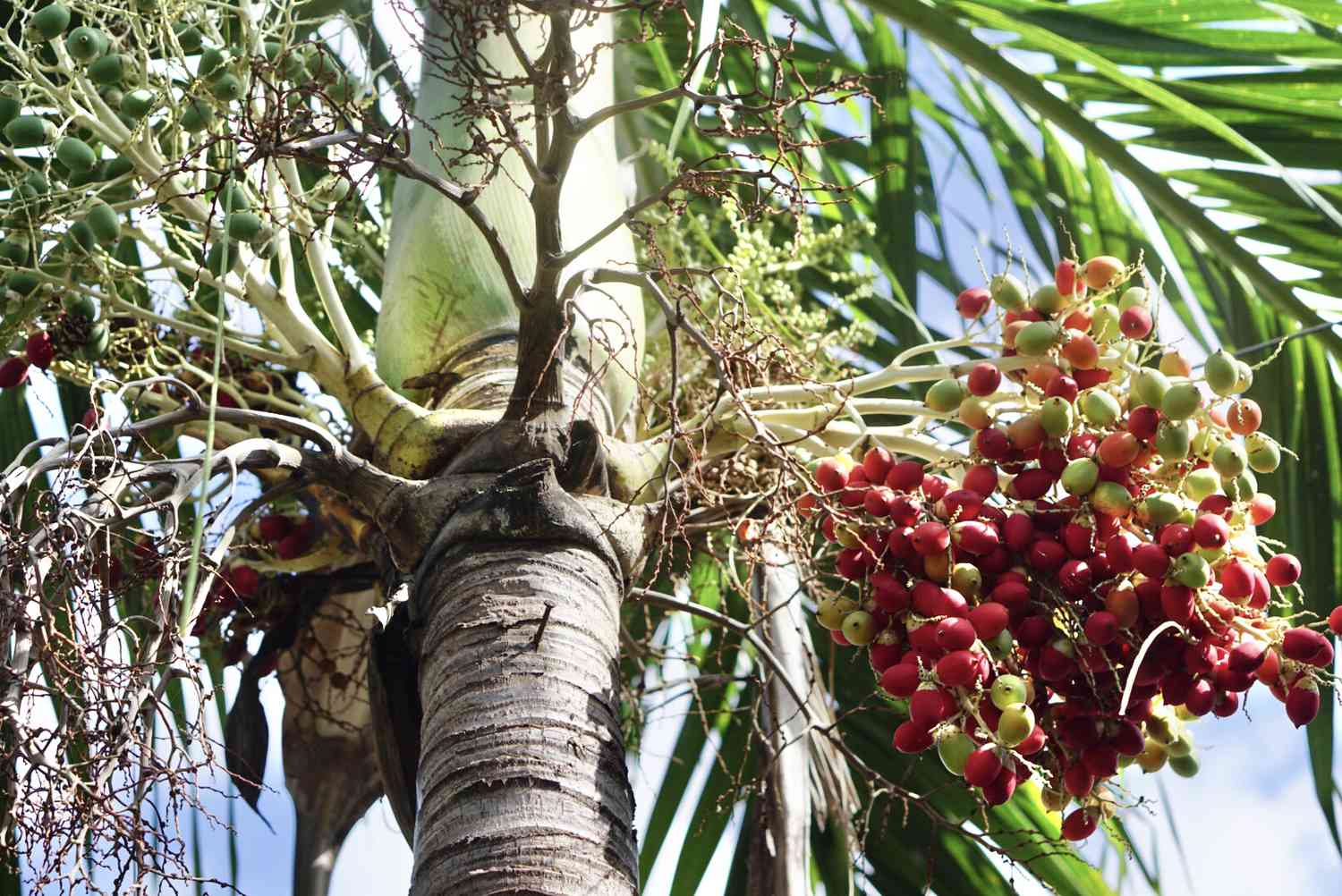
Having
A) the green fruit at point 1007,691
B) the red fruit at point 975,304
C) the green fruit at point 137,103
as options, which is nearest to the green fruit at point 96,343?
the green fruit at point 137,103

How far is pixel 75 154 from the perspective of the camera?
58.7 inches

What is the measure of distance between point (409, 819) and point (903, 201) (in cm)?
128

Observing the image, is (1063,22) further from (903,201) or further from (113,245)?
(113,245)

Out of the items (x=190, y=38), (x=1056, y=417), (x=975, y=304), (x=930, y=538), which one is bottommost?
(x=930, y=538)

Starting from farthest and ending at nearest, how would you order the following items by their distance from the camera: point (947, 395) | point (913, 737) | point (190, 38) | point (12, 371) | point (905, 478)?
1. point (12, 371)
2. point (190, 38)
3. point (947, 395)
4. point (905, 478)
5. point (913, 737)

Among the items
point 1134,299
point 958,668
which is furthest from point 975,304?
point 958,668

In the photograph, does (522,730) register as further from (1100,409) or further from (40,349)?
(40,349)

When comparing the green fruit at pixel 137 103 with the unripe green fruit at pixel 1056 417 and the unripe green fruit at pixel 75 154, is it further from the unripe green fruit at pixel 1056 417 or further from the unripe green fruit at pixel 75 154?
the unripe green fruit at pixel 1056 417

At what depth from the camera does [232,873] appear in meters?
2.05

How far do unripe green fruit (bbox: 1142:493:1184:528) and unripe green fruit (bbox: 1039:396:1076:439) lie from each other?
0.33 ft

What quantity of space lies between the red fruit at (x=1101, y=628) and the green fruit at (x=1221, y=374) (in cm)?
26

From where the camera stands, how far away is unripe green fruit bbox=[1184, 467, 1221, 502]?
1.33 metres

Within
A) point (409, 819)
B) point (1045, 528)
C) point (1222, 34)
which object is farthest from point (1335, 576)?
point (409, 819)

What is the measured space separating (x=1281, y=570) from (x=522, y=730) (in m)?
0.70
